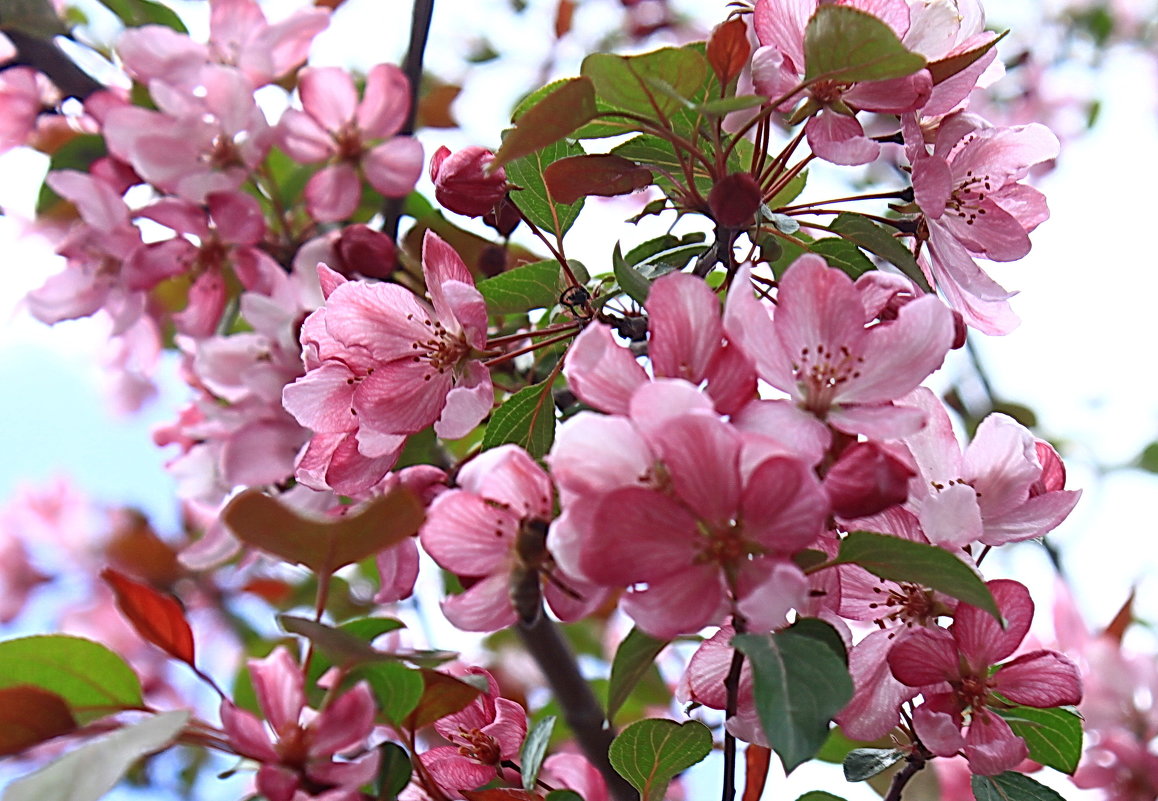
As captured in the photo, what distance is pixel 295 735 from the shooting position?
0.60 metres

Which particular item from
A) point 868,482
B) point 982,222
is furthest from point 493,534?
point 982,222

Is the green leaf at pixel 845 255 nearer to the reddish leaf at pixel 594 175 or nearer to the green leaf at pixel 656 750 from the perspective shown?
the reddish leaf at pixel 594 175

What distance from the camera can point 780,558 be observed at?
1.79ft

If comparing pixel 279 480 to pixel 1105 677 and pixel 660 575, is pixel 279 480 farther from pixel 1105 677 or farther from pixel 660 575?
pixel 1105 677

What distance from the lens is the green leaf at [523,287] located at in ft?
2.76

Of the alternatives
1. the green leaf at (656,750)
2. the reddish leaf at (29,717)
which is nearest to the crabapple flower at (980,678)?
the green leaf at (656,750)

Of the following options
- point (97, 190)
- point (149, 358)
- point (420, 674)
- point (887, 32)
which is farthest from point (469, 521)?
point (149, 358)

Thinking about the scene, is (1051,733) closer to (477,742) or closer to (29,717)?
(477,742)

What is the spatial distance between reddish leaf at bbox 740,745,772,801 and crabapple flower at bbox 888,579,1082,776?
0.17 meters

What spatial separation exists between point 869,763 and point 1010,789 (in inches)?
3.6

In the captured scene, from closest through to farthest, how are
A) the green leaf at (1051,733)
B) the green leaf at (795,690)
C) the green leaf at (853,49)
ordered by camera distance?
the green leaf at (795,690)
the green leaf at (853,49)
the green leaf at (1051,733)

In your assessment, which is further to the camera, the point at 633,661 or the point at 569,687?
the point at 569,687

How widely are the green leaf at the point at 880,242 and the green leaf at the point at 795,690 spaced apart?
11.0 inches

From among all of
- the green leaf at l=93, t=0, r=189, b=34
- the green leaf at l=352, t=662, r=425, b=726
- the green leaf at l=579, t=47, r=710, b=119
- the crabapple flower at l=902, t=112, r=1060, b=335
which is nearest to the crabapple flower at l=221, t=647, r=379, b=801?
the green leaf at l=352, t=662, r=425, b=726
